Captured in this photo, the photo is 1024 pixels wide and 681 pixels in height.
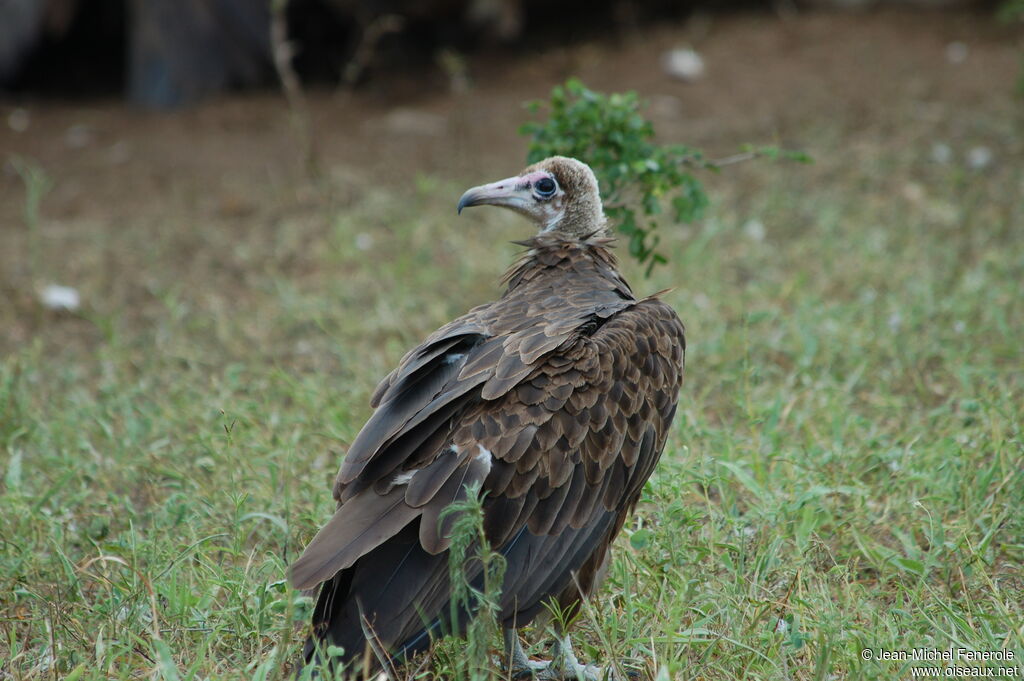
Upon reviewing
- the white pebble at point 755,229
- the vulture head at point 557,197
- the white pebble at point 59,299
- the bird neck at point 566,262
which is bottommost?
the white pebble at point 755,229

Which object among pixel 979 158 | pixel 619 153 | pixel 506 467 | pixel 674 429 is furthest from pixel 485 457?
pixel 979 158

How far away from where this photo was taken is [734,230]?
6.03 m

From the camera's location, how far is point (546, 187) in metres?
3.38

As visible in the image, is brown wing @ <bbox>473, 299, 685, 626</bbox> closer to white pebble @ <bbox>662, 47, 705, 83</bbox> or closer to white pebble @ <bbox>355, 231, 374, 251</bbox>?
white pebble @ <bbox>355, 231, 374, 251</bbox>

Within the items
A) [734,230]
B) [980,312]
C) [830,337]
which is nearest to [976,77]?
[734,230]

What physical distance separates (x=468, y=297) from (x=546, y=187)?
2010 millimetres

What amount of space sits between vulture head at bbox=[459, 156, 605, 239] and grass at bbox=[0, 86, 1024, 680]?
833mm

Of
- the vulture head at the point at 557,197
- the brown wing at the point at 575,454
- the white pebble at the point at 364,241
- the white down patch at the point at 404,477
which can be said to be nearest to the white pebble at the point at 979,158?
the white pebble at the point at 364,241

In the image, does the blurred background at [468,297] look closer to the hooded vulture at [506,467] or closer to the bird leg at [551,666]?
the bird leg at [551,666]

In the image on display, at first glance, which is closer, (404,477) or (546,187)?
(404,477)

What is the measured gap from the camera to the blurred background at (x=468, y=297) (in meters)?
2.90

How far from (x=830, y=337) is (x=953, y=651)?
2.12m

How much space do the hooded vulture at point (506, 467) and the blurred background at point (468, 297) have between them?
27cm

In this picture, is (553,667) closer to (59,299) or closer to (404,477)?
(404,477)
